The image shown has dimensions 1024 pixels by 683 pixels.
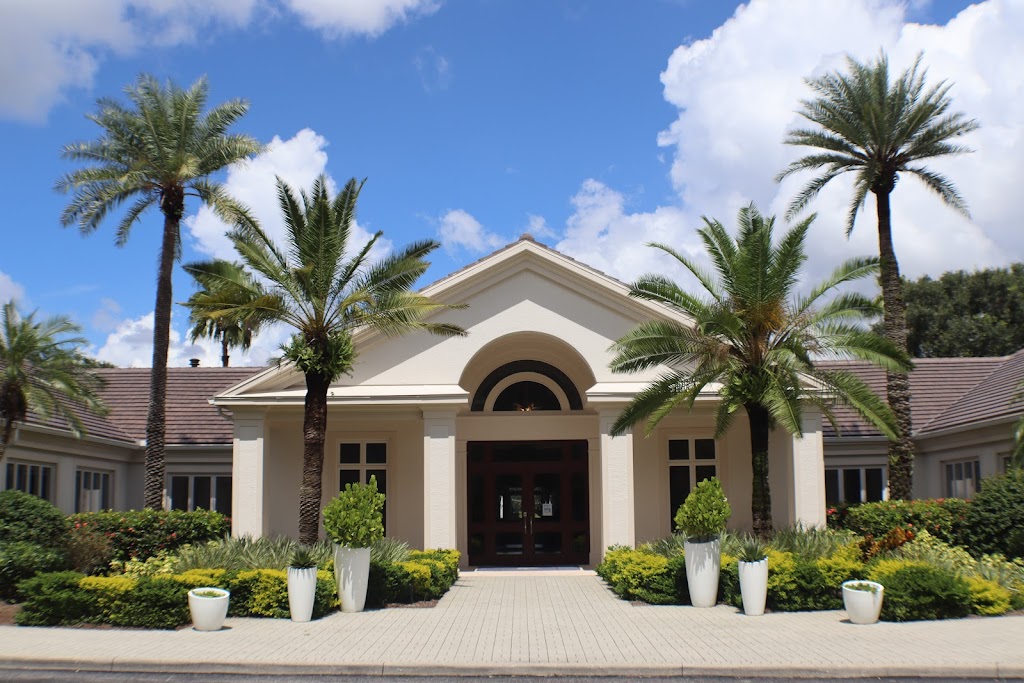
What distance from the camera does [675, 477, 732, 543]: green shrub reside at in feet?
53.0

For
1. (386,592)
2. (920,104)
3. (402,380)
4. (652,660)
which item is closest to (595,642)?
(652,660)

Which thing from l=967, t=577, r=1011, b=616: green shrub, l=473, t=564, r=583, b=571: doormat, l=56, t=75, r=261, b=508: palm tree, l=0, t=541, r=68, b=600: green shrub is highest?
l=56, t=75, r=261, b=508: palm tree

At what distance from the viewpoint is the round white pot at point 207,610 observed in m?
14.0

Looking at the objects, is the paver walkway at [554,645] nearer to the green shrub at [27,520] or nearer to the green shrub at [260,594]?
the green shrub at [260,594]

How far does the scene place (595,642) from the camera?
1299 centimetres

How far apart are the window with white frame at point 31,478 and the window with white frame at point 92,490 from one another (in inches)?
44.4

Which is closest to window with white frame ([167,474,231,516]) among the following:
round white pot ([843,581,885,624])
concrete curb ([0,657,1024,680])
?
concrete curb ([0,657,1024,680])

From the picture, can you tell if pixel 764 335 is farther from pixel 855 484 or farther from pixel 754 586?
pixel 855 484

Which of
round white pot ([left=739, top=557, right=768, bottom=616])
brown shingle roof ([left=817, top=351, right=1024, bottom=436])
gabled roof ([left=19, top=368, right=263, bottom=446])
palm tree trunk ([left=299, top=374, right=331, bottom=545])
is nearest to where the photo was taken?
round white pot ([left=739, top=557, right=768, bottom=616])

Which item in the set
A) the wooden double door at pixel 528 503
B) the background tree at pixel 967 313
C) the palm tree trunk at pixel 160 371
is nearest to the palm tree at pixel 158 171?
the palm tree trunk at pixel 160 371

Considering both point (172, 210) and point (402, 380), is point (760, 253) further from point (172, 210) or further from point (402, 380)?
point (172, 210)

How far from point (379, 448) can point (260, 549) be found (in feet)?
22.7

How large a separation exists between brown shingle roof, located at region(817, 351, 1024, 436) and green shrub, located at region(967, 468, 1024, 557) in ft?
15.1

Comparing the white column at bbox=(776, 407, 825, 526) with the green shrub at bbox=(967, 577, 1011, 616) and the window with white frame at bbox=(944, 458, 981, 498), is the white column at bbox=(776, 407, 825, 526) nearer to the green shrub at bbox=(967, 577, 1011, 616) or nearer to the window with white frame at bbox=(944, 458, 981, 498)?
the window with white frame at bbox=(944, 458, 981, 498)
